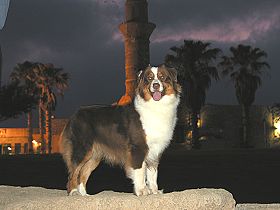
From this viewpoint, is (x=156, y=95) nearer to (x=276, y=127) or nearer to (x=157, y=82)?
(x=157, y=82)

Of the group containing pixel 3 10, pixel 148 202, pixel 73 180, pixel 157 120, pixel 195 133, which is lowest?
pixel 195 133

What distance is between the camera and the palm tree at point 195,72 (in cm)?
4647

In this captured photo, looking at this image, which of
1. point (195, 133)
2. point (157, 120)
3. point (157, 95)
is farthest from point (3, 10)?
point (195, 133)

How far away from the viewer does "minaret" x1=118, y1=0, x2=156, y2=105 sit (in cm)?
2912

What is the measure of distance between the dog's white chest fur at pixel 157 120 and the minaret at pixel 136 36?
21406 millimetres

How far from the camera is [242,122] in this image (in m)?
51.1

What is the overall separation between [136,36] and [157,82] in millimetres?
22613

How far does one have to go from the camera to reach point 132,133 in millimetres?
7527

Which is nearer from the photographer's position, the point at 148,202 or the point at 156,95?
the point at 156,95

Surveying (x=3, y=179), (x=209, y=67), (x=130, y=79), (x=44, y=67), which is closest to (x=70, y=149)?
(x=3, y=179)

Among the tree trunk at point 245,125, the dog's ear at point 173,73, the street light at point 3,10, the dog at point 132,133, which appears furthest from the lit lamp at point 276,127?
the street light at point 3,10

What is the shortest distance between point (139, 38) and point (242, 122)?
24.6 m

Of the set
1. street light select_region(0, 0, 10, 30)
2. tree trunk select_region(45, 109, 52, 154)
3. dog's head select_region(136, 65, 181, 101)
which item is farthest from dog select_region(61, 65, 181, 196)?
tree trunk select_region(45, 109, 52, 154)

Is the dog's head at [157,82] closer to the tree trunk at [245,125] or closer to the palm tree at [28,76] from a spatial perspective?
the tree trunk at [245,125]
